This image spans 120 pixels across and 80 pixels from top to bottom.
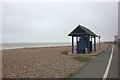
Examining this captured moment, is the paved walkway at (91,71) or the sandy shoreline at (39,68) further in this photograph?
the sandy shoreline at (39,68)

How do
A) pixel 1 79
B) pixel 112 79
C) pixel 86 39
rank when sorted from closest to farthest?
pixel 112 79, pixel 1 79, pixel 86 39

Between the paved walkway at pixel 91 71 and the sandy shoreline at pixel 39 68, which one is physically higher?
the paved walkway at pixel 91 71

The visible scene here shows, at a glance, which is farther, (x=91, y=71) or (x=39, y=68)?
(x=39, y=68)

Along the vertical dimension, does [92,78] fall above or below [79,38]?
below

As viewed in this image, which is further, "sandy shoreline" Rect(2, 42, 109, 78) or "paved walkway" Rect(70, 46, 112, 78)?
"sandy shoreline" Rect(2, 42, 109, 78)

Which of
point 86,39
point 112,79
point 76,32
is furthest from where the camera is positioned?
point 86,39

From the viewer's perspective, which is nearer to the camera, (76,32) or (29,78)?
(29,78)

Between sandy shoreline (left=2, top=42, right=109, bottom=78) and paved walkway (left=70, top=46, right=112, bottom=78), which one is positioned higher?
paved walkway (left=70, top=46, right=112, bottom=78)

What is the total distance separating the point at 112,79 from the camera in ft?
18.7

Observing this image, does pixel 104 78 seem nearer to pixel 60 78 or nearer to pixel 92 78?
pixel 92 78

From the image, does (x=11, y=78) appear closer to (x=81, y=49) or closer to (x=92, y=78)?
(x=92, y=78)

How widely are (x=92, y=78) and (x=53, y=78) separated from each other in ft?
5.74

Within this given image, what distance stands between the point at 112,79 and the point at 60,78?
2258mm

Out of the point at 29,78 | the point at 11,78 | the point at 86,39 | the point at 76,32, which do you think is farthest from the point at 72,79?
the point at 86,39
